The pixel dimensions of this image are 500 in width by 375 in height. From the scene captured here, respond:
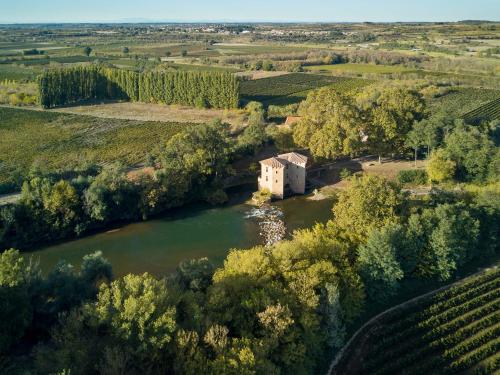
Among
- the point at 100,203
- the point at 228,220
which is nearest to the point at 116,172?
the point at 100,203

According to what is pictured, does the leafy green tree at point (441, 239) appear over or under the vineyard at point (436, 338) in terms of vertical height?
over

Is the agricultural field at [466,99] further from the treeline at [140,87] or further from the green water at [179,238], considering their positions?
the green water at [179,238]

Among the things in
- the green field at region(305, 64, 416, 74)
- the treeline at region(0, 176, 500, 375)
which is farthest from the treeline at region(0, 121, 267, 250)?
the green field at region(305, 64, 416, 74)

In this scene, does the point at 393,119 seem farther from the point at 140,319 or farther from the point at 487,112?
the point at 140,319

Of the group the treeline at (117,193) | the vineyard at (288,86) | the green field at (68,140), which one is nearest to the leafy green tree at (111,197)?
the treeline at (117,193)

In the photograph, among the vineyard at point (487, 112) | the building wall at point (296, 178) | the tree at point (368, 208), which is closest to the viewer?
the tree at point (368, 208)

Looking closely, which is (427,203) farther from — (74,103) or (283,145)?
(74,103)
